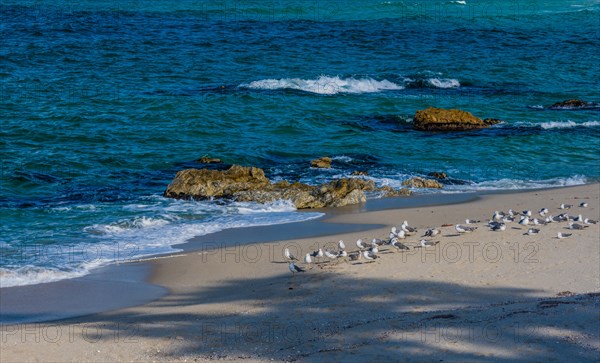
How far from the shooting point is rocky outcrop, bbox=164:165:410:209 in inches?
634

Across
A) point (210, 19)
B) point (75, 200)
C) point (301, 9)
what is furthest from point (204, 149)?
point (301, 9)

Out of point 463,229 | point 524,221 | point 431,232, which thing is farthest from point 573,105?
point 431,232

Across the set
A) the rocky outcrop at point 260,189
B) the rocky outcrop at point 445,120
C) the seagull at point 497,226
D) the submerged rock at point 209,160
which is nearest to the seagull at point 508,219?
the seagull at point 497,226

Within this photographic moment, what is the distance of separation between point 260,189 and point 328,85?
39.8ft

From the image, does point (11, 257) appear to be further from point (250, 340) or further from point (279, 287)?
point (250, 340)

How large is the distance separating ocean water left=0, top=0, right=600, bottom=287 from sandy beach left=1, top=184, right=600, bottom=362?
199 cm

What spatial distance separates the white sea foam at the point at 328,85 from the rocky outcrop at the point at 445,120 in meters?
4.57

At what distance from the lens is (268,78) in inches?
1143

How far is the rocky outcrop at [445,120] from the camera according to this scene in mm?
23312

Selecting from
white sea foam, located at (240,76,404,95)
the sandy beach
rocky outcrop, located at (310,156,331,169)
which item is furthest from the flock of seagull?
white sea foam, located at (240,76,404,95)

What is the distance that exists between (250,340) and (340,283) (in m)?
2.13

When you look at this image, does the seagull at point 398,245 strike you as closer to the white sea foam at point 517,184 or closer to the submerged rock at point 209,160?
the white sea foam at point 517,184

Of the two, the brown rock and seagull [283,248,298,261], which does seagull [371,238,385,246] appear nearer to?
seagull [283,248,298,261]

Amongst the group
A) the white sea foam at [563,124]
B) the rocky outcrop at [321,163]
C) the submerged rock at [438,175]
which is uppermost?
the rocky outcrop at [321,163]
